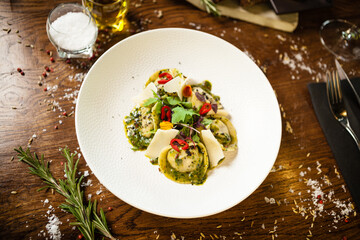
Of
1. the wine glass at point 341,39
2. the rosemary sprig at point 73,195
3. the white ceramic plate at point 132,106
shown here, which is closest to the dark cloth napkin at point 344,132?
the wine glass at point 341,39

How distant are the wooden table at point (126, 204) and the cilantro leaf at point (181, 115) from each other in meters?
0.73

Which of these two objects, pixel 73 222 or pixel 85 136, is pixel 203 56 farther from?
pixel 73 222

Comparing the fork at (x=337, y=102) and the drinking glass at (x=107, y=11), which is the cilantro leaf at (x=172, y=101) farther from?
the fork at (x=337, y=102)

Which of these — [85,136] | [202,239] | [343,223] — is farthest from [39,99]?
[343,223]

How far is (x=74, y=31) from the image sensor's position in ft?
7.40

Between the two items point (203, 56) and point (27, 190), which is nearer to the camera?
point (27, 190)

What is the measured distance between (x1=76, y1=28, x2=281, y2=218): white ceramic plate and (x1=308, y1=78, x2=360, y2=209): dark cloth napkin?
0.62 meters

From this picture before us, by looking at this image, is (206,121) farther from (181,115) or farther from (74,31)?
(74,31)

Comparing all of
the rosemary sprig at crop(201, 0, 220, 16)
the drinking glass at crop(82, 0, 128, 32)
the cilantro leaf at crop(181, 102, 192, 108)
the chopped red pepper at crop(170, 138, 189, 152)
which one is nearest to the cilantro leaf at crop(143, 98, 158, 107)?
the cilantro leaf at crop(181, 102, 192, 108)

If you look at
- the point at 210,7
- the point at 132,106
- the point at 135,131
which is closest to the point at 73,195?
the point at 135,131

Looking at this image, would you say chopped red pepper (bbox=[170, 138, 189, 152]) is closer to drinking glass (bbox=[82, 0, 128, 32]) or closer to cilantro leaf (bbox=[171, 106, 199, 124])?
cilantro leaf (bbox=[171, 106, 199, 124])

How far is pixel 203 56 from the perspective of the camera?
2.39m

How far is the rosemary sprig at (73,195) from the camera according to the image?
1.90 meters

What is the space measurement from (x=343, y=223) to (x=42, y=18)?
305cm
